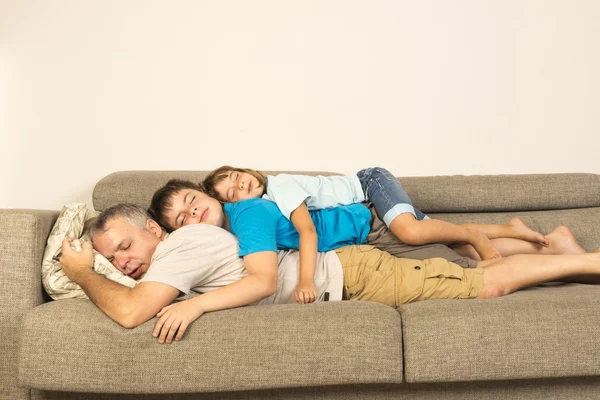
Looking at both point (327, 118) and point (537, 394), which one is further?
point (327, 118)

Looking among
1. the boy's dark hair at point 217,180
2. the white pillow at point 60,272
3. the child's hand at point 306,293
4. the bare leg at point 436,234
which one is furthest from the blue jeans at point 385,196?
the white pillow at point 60,272

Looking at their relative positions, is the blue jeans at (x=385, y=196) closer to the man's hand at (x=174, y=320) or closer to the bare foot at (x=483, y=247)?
the bare foot at (x=483, y=247)

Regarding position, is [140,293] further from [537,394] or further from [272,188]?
[537,394]

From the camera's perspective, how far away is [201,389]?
181 centimetres

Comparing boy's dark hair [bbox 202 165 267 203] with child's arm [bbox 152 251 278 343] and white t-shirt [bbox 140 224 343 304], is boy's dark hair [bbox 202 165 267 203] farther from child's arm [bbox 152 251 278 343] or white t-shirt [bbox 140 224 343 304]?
child's arm [bbox 152 251 278 343]

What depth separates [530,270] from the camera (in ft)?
7.44

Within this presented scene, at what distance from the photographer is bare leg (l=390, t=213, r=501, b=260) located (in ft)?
7.95

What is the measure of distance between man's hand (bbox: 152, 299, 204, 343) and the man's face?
1.23 ft

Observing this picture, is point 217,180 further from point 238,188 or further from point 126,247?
point 126,247

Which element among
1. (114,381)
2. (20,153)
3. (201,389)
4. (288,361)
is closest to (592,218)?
(288,361)

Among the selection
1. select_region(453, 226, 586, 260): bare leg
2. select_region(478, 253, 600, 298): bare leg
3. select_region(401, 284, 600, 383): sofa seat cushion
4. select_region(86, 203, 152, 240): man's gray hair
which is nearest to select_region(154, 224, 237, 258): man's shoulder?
select_region(86, 203, 152, 240): man's gray hair

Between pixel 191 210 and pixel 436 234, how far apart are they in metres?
0.88

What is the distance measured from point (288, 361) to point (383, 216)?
0.87 m

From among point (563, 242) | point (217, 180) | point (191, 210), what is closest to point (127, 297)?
point (191, 210)
